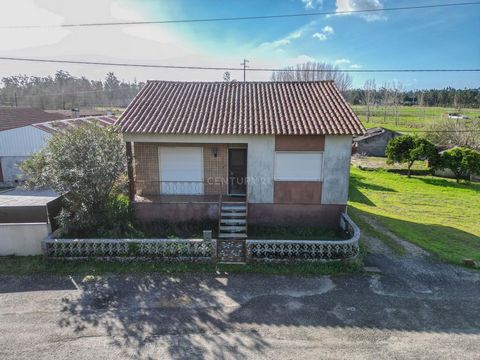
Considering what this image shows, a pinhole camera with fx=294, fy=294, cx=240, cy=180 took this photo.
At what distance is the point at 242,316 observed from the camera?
7.34 meters

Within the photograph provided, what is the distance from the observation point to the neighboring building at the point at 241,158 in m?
11.5

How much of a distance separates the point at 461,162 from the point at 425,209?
11348 millimetres

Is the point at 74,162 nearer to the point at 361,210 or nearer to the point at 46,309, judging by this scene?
the point at 46,309

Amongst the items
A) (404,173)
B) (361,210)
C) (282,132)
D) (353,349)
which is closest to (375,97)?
(404,173)

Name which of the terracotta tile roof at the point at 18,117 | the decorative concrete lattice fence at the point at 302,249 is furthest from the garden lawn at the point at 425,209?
the terracotta tile roof at the point at 18,117

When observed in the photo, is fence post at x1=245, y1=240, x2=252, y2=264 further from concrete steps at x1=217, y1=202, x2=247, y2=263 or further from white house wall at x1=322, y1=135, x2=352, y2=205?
white house wall at x1=322, y1=135, x2=352, y2=205

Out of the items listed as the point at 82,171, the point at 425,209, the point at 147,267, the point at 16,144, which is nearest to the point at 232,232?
the point at 147,267

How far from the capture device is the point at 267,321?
23.6ft

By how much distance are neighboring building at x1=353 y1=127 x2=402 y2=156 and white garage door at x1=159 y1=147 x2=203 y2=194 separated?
28442mm

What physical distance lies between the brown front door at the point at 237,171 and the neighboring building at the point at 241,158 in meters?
0.04

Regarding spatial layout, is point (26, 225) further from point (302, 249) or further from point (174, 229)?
point (302, 249)

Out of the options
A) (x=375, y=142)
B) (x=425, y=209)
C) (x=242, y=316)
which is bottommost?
(x=425, y=209)

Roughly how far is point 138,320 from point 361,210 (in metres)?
13.2

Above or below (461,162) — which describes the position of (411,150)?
above
